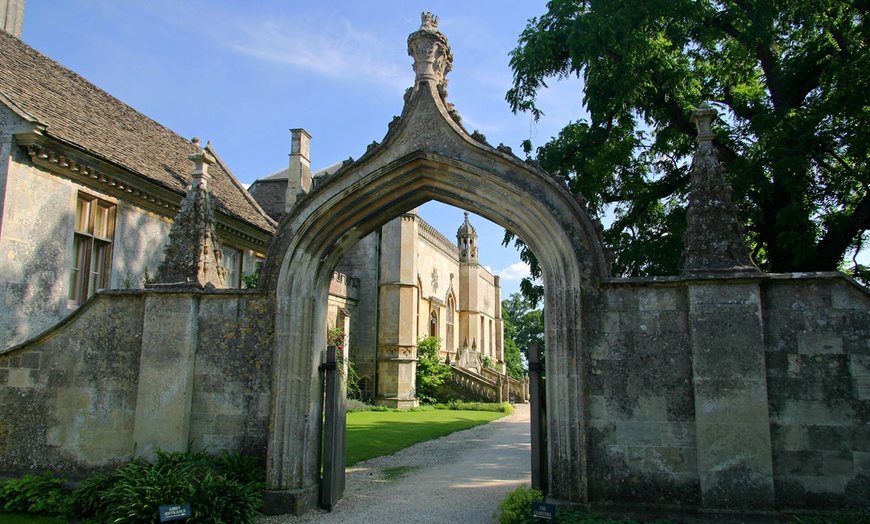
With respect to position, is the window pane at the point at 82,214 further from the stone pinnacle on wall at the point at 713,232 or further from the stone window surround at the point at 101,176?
the stone pinnacle on wall at the point at 713,232

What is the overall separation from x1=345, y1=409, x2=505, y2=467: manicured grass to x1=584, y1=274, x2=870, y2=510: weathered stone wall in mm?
6293

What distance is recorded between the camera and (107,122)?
1505cm

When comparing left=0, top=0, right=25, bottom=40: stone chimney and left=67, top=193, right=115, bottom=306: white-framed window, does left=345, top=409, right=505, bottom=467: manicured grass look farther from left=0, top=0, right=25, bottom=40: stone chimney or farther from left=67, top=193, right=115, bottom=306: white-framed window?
left=0, top=0, right=25, bottom=40: stone chimney

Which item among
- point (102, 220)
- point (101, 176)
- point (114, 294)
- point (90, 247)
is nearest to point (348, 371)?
point (102, 220)

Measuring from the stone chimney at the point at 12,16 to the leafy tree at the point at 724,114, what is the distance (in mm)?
12888

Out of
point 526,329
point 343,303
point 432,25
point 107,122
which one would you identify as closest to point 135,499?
point 432,25

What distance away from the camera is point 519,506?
658cm

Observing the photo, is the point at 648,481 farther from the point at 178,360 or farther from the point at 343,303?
the point at 343,303

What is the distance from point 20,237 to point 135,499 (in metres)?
6.98

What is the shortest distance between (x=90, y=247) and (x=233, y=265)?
4830 millimetres

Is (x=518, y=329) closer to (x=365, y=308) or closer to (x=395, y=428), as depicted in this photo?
(x=365, y=308)

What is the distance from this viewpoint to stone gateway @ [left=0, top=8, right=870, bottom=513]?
6.41m

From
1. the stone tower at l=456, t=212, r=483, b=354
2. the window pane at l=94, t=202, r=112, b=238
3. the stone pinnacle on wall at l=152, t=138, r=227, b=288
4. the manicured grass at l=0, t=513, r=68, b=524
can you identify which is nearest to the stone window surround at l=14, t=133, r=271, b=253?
the window pane at l=94, t=202, r=112, b=238

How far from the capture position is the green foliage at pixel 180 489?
21.1 feet
